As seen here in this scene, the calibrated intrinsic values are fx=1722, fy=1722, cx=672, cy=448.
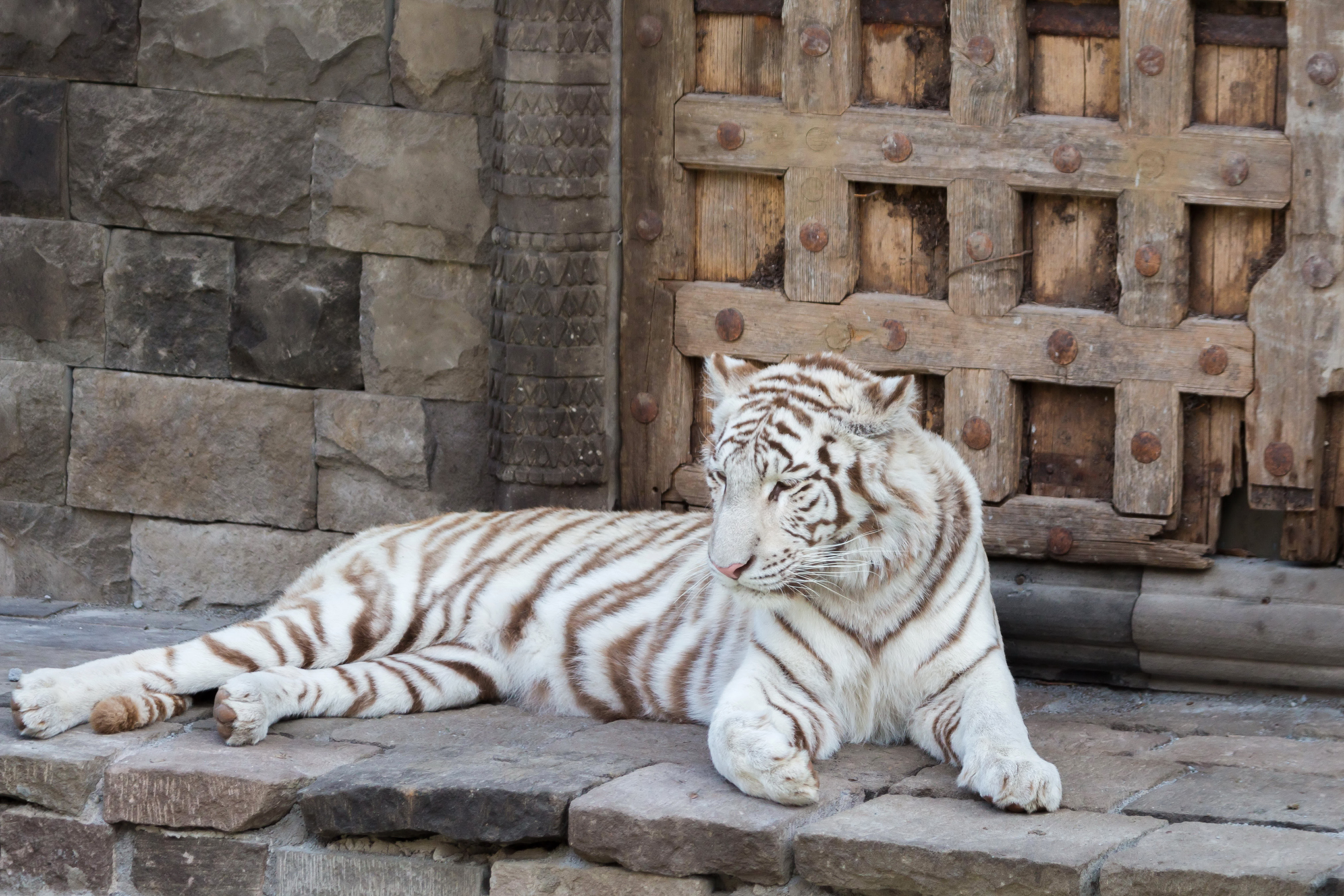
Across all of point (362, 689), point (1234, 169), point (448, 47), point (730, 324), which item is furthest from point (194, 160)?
point (1234, 169)

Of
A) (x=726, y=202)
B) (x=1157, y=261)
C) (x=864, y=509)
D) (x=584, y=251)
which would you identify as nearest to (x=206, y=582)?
(x=584, y=251)

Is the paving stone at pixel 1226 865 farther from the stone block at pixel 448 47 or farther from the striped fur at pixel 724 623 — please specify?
the stone block at pixel 448 47

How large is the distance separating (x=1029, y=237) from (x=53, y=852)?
114 inches

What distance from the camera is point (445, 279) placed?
503 cm

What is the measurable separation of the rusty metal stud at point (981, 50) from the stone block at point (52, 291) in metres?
2.63

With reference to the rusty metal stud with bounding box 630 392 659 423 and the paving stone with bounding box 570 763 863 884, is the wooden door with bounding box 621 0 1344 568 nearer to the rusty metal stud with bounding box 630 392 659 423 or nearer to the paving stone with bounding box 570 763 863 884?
the rusty metal stud with bounding box 630 392 659 423

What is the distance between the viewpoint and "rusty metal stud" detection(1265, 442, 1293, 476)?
14.3 ft

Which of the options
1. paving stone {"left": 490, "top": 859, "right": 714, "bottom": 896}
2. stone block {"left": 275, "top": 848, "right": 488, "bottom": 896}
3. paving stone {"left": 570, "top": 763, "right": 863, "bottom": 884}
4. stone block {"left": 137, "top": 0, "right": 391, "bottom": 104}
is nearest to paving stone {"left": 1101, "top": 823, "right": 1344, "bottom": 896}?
paving stone {"left": 570, "top": 763, "right": 863, "bottom": 884}

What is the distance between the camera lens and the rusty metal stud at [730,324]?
486 centimetres

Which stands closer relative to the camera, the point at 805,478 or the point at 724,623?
the point at 805,478

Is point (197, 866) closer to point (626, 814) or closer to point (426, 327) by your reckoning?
point (626, 814)

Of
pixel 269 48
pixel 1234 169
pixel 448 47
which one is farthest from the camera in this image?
pixel 269 48

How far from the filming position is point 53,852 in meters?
3.96

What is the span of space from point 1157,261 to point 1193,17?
2.04 feet
